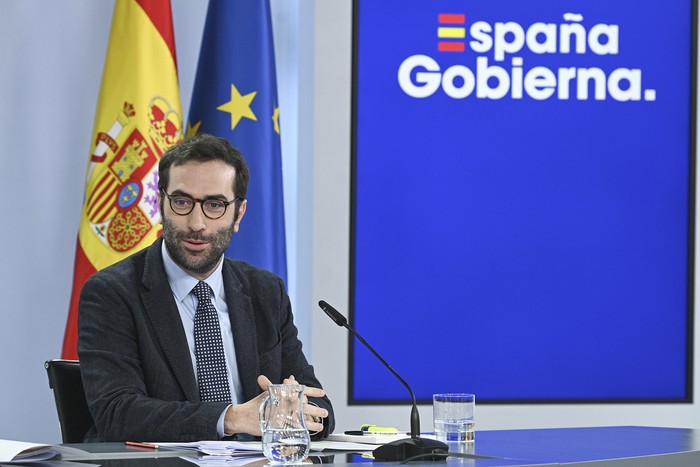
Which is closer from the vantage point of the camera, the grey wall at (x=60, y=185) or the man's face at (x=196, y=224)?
the man's face at (x=196, y=224)

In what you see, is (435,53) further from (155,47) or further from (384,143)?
(155,47)

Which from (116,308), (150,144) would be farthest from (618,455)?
(150,144)

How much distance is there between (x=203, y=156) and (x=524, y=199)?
2050mm

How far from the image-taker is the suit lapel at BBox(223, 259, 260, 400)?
9.40 feet

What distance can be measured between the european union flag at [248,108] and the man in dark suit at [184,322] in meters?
1.04

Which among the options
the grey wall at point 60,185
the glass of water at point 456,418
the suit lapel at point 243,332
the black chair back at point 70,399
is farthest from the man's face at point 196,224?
the grey wall at point 60,185

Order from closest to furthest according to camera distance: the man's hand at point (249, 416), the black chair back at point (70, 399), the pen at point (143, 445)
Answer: the pen at point (143, 445)
the man's hand at point (249, 416)
the black chair back at point (70, 399)

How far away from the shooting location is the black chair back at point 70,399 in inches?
107

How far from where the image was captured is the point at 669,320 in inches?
184

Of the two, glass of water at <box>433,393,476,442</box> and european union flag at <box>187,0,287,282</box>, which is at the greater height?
european union flag at <box>187,0,287,282</box>

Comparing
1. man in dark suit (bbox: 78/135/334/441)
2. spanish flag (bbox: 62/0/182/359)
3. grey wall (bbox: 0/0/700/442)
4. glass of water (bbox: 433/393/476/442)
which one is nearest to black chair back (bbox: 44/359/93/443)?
man in dark suit (bbox: 78/135/334/441)

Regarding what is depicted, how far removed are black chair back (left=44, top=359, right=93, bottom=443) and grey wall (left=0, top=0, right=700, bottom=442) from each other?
1743mm

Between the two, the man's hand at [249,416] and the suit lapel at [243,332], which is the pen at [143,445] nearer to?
the man's hand at [249,416]

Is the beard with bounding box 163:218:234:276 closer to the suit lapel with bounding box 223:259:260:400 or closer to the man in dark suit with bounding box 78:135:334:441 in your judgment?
the man in dark suit with bounding box 78:135:334:441
